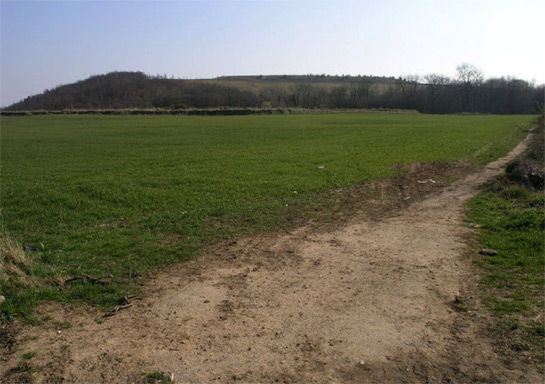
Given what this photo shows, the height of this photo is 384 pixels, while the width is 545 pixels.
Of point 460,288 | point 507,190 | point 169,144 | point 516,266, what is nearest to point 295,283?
point 460,288

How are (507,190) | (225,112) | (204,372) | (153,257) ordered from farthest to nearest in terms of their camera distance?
(225,112) < (507,190) < (153,257) < (204,372)

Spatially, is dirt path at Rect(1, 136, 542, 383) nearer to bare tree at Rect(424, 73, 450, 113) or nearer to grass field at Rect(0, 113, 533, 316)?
grass field at Rect(0, 113, 533, 316)

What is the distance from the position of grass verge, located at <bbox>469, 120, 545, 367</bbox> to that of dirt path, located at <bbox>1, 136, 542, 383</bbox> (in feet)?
1.19

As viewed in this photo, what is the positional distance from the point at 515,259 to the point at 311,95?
12987cm

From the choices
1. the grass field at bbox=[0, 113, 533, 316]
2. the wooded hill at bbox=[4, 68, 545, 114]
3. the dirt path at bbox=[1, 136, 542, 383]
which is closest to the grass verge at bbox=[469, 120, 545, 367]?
the dirt path at bbox=[1, 136, 542, 383]

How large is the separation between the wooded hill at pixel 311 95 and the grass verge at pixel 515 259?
107429mm

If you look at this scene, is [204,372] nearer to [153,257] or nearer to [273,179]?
[153,257]

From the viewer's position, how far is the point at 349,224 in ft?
39.2

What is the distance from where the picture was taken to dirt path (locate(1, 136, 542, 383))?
514 centimetres

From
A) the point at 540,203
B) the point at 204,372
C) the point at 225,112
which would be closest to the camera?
the point at 204,372

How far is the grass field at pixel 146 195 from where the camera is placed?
8445 millimetres

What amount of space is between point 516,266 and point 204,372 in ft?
21.0

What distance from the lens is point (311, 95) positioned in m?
134

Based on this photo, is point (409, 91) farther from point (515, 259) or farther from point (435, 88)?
point (515, 259)
